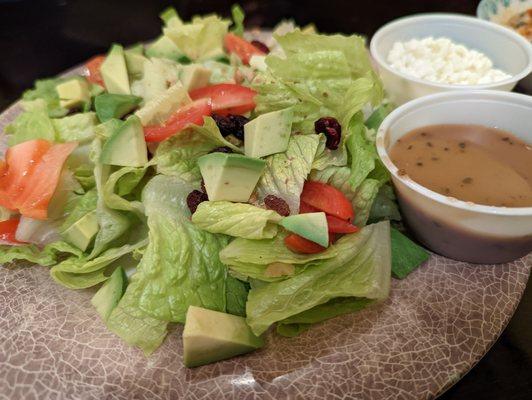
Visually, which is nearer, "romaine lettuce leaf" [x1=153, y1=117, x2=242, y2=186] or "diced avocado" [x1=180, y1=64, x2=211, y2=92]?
"romaine lettuce leaf" [x1=153, y1=117, x2=242, y2=186]

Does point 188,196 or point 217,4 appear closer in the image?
point 188,196

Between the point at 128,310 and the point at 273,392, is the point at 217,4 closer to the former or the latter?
the point at 128,310

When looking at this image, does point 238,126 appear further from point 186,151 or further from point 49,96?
point 49,96

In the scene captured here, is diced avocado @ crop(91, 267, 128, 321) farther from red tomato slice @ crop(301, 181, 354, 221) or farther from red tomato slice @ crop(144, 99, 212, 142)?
red tomato slice @ crop(301, 181, 354, 221)

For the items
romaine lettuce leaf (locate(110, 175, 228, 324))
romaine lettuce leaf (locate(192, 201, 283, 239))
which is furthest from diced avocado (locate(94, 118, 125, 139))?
romaine lettuce leaf (locate(192, 201, 283, 239))

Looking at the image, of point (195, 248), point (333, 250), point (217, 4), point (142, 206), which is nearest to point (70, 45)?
point (217, 4)

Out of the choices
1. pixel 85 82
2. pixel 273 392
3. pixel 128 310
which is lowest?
pixel 273 392

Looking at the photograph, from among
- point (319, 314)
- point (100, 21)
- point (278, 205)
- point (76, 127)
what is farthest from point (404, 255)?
point (100, 21)
